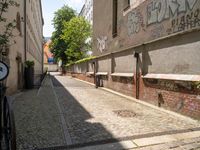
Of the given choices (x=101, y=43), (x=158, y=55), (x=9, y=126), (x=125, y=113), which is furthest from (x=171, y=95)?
(x=101, y=43)

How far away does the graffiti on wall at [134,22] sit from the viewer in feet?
47.1

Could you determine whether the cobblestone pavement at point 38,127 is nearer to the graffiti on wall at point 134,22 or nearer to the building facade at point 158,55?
the building facade at point 158,55

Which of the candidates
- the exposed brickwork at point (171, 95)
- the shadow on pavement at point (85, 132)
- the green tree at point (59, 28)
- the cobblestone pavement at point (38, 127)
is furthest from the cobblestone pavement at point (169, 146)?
the green tree at point (59, 28)

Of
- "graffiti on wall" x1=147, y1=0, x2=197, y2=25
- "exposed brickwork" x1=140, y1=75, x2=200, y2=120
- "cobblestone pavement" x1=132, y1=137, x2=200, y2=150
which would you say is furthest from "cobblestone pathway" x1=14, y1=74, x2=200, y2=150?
"graffiti on wall" x1=147, y1=0, x2=197, y2=25

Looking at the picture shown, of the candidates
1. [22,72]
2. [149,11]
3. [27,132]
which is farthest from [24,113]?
[22,72]

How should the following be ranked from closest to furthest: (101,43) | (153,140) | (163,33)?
(153,140), (163,33), (101,43)

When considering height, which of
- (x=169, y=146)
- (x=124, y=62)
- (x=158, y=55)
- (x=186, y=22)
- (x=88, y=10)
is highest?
(x=88, y=10)

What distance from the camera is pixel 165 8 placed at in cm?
1130

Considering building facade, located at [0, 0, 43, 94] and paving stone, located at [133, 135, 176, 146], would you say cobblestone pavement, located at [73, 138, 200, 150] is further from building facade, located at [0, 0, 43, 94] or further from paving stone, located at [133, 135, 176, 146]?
building facade, located at [0, 0, 43, 94]

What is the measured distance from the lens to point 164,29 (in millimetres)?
11438

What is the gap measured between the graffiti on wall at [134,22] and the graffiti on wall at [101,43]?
6108mm

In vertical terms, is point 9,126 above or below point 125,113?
above

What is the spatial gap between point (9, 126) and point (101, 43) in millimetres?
19947

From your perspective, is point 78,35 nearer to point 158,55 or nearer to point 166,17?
point 166,17
